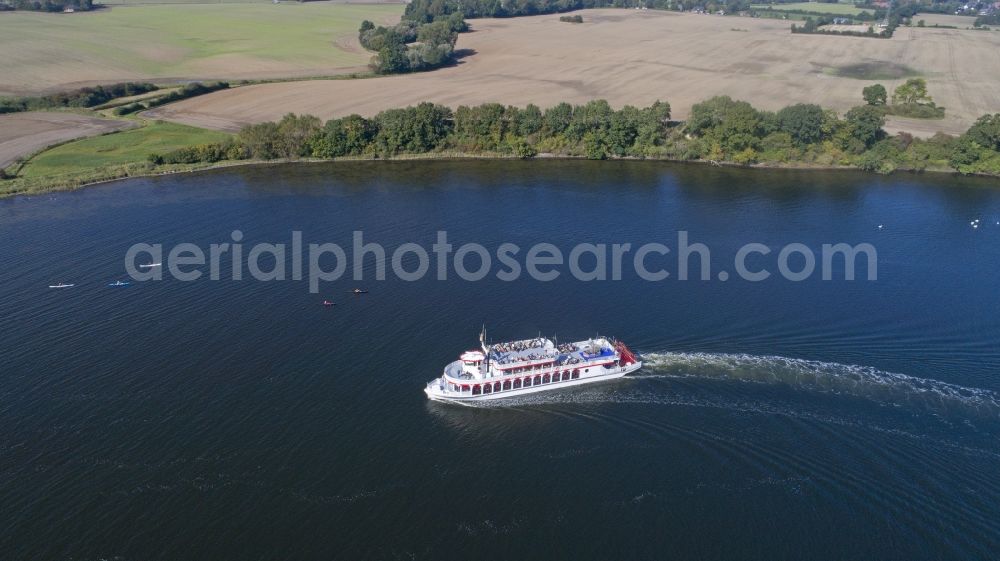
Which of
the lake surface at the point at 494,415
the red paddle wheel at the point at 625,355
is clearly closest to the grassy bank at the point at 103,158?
the lake surface at the point at 494,415

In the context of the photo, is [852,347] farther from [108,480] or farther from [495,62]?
[495,62]

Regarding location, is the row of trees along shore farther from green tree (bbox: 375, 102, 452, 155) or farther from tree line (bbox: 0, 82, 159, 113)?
tree line (bbox: 0, 82, 159, 113)

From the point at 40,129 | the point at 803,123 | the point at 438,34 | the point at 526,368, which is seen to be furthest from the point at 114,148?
the point at 803,123

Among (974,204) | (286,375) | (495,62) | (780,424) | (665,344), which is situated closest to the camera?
(780,424)

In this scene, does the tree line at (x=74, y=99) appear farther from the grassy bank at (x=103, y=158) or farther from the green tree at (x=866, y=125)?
the green tree at (x=866, y=125)

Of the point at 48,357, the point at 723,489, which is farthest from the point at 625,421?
the point at 48,357

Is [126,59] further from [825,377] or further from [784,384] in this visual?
[825,377]
